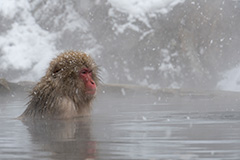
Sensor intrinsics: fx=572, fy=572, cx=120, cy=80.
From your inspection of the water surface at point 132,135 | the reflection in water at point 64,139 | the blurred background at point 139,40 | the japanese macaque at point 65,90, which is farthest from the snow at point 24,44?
the reflection in water at point 64,139

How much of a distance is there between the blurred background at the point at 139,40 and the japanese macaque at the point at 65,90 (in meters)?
4.19

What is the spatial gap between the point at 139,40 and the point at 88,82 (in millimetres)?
4960

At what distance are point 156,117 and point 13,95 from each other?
15.4 ft

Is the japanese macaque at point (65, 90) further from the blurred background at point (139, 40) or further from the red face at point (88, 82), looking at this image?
the blurred background at point (139, 40)

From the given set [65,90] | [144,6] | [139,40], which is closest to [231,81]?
[139,40]

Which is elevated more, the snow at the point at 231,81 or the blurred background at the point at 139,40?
the blurred background at the point at 139,40

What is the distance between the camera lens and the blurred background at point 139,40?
414 inches

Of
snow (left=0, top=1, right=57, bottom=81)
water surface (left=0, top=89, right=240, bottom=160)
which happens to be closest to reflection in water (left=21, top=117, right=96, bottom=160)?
A: water surface (left=0, top=89, right=240, bottom=160)

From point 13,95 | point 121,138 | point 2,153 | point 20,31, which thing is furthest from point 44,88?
point 20,31

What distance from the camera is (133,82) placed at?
34.4ft

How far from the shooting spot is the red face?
6.17m

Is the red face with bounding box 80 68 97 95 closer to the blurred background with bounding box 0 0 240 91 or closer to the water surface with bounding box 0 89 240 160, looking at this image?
the water surface with bounding box 0 89 240 160

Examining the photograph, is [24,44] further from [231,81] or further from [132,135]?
[132,135]

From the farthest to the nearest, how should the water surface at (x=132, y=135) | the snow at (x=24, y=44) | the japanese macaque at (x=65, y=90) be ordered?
the snow at (x=24, y=44), the japanese macaque at (x=65, y=90), the water surface at (x=132, y=135)
